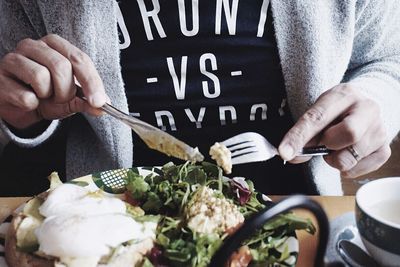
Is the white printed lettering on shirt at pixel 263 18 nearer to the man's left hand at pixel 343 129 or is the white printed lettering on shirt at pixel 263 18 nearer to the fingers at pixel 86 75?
the man's left hand at pixel 343 129

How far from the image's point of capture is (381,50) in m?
0.93

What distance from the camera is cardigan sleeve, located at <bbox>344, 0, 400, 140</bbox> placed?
87 centimetres

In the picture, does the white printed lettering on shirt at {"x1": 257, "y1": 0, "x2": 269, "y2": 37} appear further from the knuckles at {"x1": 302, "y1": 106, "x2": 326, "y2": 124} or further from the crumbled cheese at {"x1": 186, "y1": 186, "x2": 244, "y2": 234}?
the crumbled cheese at {"x1": 186, "y1": 186, "x2": 244, "y2": 234}

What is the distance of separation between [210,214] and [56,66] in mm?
282

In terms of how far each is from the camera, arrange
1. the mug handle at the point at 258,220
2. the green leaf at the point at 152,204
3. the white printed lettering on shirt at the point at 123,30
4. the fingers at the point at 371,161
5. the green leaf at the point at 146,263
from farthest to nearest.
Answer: the white printed lettering on shirt at the point at 123,30 → the fingers at the point at 371,161 → the green leaf at the point at 152,204 → the green leaf at the point at 146,263 → the mug handle at the point at 258,220

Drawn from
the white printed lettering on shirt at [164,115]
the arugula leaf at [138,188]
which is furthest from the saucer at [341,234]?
the white printed lettering on shirt at [164,115]

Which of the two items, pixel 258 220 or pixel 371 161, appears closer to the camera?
pixel 258 220

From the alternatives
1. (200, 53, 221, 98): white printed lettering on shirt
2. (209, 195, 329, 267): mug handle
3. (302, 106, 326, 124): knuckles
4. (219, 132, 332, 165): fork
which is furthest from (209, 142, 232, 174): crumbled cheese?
(209, 195, 329, 267): mug handle

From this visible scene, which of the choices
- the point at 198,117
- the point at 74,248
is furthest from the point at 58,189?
the point at 198,117

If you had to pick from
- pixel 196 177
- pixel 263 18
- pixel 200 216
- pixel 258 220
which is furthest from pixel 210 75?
pixel 258 220

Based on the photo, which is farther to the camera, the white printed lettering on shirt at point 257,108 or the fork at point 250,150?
the white printed lettering on shirt at point 257,108

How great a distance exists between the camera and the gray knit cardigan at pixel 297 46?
876 mm

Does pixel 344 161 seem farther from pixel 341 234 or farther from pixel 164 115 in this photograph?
pixel 164 115

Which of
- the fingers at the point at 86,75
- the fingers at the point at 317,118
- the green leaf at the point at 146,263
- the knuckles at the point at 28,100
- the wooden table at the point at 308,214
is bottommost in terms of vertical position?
the wooden table at the point at 308,214
